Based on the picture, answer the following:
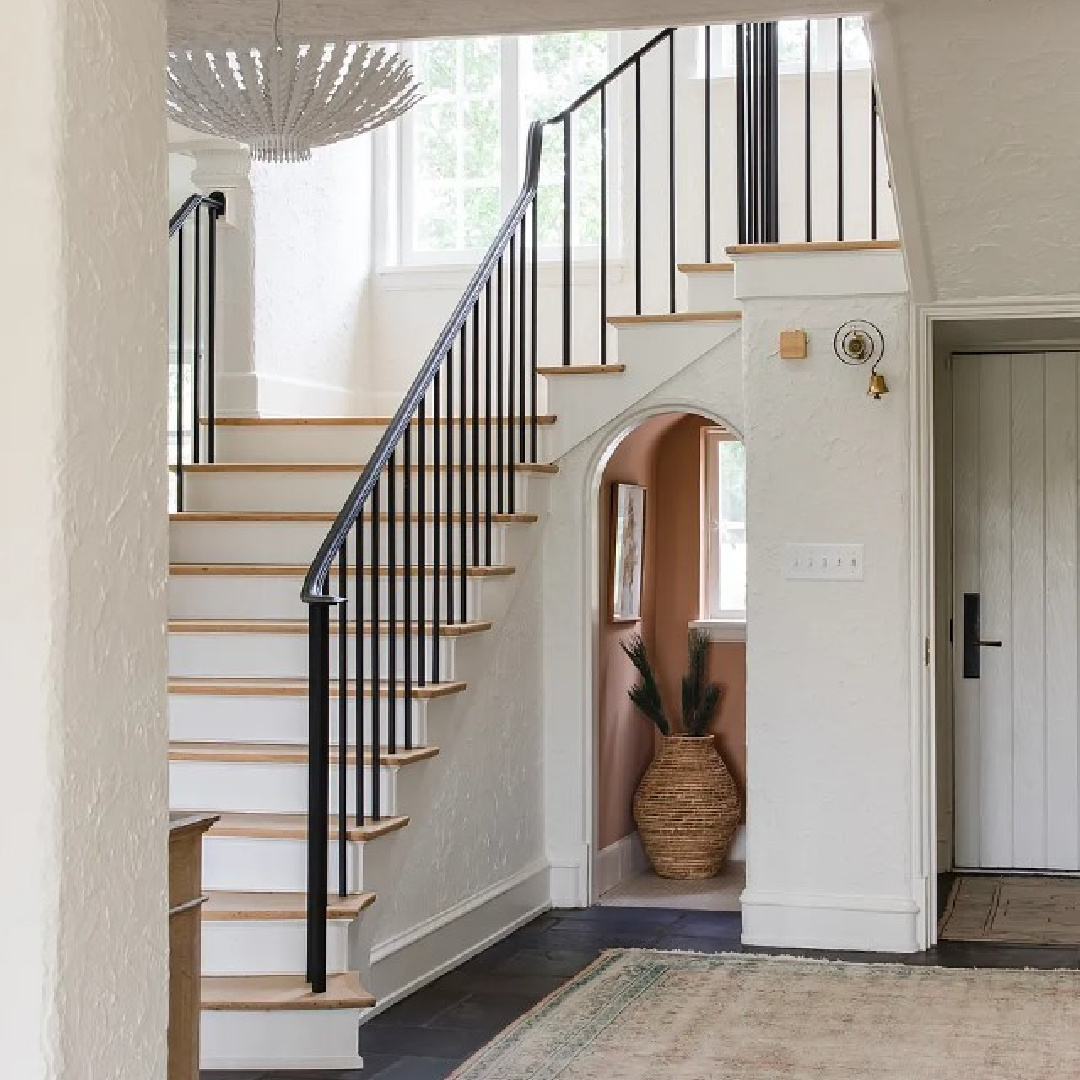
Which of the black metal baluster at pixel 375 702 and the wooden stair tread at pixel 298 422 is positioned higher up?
the wooden stair tread at pixel 298 422

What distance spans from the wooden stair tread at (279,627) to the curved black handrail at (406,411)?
0.17 metres

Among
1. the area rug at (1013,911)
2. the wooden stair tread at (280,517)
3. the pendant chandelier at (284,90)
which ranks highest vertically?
the pendant chandelier at (284,90)

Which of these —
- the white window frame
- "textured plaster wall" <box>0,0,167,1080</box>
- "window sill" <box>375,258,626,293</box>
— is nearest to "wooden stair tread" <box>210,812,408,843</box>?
"textured plaster wall" <box>0,0,167,1080</box>

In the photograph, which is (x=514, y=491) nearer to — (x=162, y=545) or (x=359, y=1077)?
(x=359, y=1077)

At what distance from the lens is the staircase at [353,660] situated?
14.6 ft

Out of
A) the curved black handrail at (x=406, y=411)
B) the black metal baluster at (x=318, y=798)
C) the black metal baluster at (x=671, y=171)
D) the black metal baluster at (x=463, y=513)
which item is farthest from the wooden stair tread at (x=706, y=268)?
the black metal baluster at (x=318, y=798)

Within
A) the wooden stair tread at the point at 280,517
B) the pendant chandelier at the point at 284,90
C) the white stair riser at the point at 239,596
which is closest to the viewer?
the pendant chandelier at the point at 284,90

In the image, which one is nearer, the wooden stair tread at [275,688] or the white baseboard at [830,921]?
the wooden stair tread at [275,688]

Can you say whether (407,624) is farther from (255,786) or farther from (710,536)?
(710,536)

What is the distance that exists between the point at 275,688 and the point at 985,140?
254cm

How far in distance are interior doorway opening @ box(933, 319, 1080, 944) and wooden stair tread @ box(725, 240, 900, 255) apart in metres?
1.12

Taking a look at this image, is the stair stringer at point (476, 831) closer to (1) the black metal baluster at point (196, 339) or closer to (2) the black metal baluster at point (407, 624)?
(2) the black metal baluster at point (407, 624)

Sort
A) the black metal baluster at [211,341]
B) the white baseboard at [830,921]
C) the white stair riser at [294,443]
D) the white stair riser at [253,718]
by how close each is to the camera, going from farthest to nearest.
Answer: the white stair riser at [294,443] < the black metal baluster at [211,341] < the white baseboard at [830,921] < the white stair riser at [253,718]

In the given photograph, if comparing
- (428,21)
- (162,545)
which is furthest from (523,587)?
(162,545)
